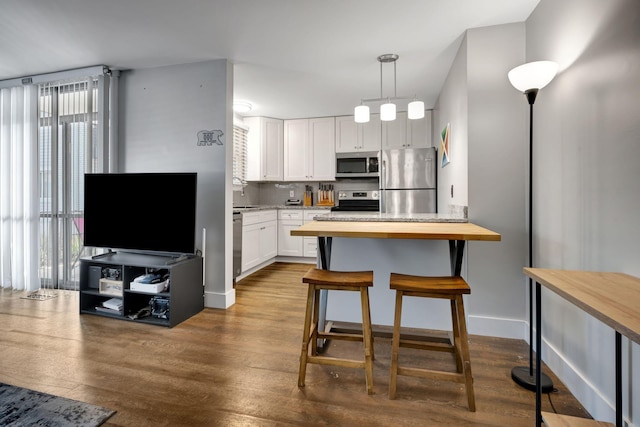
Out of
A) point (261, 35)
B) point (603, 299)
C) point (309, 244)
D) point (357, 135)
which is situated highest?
point (261, 35)

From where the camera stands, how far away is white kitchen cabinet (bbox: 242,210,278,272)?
4.15 m

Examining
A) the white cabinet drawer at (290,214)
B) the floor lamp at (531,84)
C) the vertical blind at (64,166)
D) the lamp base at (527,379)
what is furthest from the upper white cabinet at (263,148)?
the lamp base at (527,379)

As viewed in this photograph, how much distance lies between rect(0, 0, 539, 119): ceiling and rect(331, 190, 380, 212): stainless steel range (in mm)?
2000

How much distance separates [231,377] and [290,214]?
136 inches

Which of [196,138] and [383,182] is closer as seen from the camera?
[196,138]

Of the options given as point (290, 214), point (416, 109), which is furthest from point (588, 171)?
point (290, 214)

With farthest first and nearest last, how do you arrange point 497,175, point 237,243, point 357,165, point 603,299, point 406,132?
point 357,165
point 406,132
point 237,243
point 497,175
point 603,299

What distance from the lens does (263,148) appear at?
5.18 metres

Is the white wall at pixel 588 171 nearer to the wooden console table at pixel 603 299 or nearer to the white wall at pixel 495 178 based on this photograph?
the wooden console table at pixel 603 299

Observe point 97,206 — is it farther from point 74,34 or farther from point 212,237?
point 74,34

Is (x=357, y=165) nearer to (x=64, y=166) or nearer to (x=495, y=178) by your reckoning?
(x=495, y=178)

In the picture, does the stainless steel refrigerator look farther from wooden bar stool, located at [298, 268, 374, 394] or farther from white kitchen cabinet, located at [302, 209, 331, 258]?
wooden bar stool, located at [298, 268, 374, 394]

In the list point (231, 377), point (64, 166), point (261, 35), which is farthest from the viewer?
point (64, 166)

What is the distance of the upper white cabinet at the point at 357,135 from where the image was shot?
5027 millimetres
